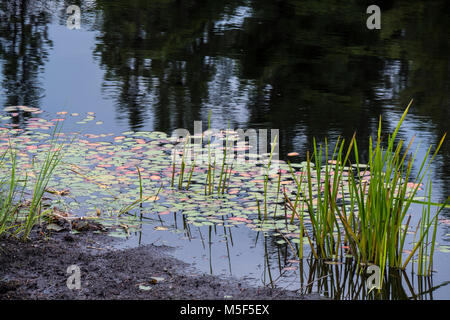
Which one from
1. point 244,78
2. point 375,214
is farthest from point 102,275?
point 244,78

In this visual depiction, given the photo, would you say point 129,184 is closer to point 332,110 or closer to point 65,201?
point 65,201

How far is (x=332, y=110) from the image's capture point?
26.8 feet

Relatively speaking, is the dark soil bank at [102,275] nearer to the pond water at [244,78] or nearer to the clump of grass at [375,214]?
the pond water at [244,78]

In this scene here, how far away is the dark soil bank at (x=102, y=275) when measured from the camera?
12.0 feet

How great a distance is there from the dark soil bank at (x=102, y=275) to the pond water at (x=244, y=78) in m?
0.22

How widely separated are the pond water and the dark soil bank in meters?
0.22

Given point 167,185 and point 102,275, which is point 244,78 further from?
point 102,275

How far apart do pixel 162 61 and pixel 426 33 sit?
17.9 ft

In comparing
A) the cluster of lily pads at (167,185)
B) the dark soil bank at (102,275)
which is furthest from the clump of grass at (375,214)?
the dark soil bank at (102,275)

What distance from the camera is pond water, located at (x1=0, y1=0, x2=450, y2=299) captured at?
179 inches

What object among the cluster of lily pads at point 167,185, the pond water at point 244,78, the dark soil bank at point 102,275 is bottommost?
the dark soil bank at point 102,275

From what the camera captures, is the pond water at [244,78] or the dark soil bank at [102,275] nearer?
the dark soil bank at [102,275]

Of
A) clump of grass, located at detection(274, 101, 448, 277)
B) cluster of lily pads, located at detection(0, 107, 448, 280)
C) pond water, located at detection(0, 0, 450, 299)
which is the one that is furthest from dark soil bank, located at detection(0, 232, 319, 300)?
clump of grass, located at detection(274, 101, 448, 277)
